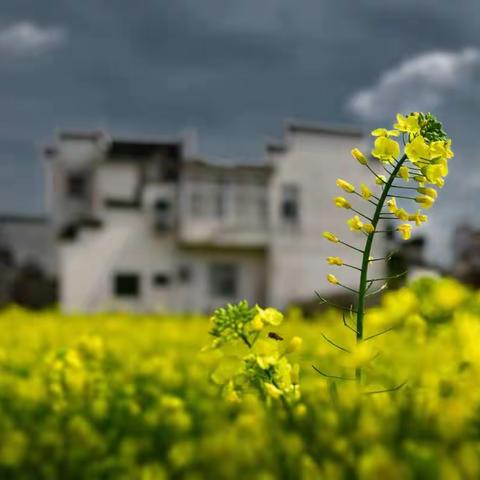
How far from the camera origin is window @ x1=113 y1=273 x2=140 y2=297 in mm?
21422

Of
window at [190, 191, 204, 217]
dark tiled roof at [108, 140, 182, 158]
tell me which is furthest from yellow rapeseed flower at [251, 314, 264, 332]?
dark tiled roof at [108, 140, 182, 158]

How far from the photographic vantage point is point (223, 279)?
73.2ft

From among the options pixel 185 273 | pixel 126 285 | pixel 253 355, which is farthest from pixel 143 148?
pixel 253 355

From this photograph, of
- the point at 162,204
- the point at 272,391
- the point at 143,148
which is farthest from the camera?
the point at 143,148

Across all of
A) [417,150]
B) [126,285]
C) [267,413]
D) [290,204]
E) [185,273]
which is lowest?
[126,285]

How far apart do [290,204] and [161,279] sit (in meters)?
4.30

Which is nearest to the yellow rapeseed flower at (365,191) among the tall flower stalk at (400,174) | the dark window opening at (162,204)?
the tall flower stalk at (400,174)

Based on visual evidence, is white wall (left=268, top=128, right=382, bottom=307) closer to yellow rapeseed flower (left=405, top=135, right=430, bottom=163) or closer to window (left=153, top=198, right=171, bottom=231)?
window (left=153, top=198, right=171, bottom=231)

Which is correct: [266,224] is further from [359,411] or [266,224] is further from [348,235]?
[359,411]

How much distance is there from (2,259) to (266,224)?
9370 mm

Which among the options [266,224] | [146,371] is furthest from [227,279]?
[146,371]

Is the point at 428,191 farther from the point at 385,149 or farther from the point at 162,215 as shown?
the point at 162,215

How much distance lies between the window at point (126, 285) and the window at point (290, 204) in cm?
459

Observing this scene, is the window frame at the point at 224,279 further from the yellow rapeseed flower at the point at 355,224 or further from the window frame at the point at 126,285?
the yellow rapeseed flower at the point at 355,224
